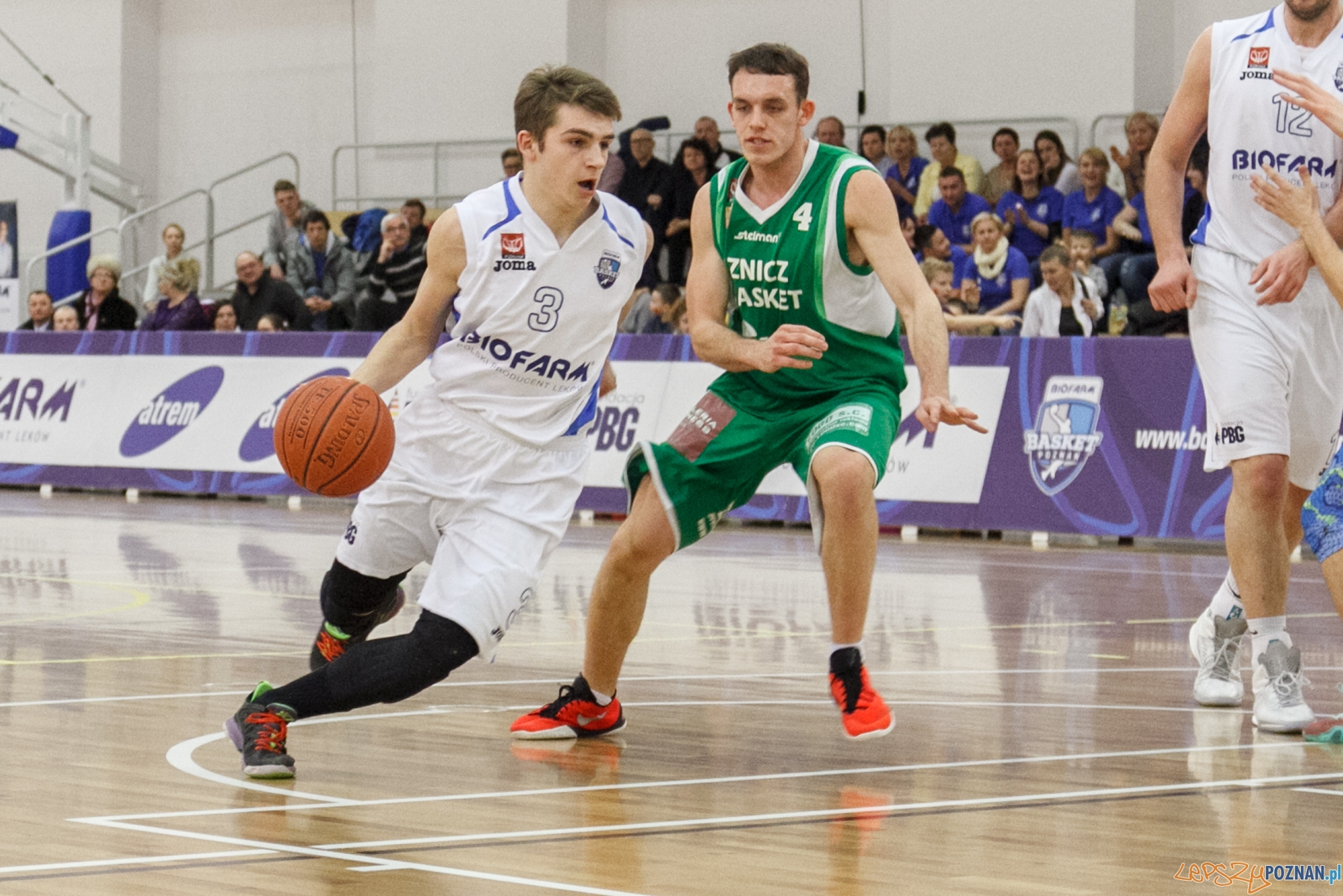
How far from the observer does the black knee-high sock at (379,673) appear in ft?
16.3

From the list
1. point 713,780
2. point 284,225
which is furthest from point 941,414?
point 284,225

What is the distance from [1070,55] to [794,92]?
1384 cm

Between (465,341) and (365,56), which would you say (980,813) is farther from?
(365,56)

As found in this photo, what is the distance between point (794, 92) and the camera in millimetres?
5828

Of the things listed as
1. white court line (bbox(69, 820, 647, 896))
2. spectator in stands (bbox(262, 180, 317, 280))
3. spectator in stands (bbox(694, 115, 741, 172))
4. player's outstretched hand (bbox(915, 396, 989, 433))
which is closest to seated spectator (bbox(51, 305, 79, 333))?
spectator in stands (bbox(262, 180, 317, 280))

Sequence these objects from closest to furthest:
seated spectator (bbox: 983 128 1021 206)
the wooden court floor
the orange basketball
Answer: the wooden court floor, the orange basketball, seated spectator (bbox: 983 128 1021 206)

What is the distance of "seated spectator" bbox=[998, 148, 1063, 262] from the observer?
16.4 m

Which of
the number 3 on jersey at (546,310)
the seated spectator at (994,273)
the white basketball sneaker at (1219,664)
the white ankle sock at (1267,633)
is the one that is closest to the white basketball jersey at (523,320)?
the number 3 on jersey at (546,310)

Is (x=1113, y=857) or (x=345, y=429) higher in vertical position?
(x=345, y=429)

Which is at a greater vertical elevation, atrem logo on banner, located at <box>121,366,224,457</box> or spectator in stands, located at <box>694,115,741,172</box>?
spectator in stands, located at <box>694,115,741,172</box>

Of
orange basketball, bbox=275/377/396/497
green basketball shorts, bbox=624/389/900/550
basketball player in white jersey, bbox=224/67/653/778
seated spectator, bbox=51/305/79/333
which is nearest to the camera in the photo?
orange basketball, bbox=275/377/396/497

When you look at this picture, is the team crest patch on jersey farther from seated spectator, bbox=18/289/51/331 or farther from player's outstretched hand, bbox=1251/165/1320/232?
seated spectator, bbox=18/289/51/331

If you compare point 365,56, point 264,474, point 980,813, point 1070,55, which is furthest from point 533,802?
point 365,56

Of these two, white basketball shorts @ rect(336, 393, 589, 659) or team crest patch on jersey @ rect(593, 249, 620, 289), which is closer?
white basketball shorts @ rect(336, 393, 589, 659)
